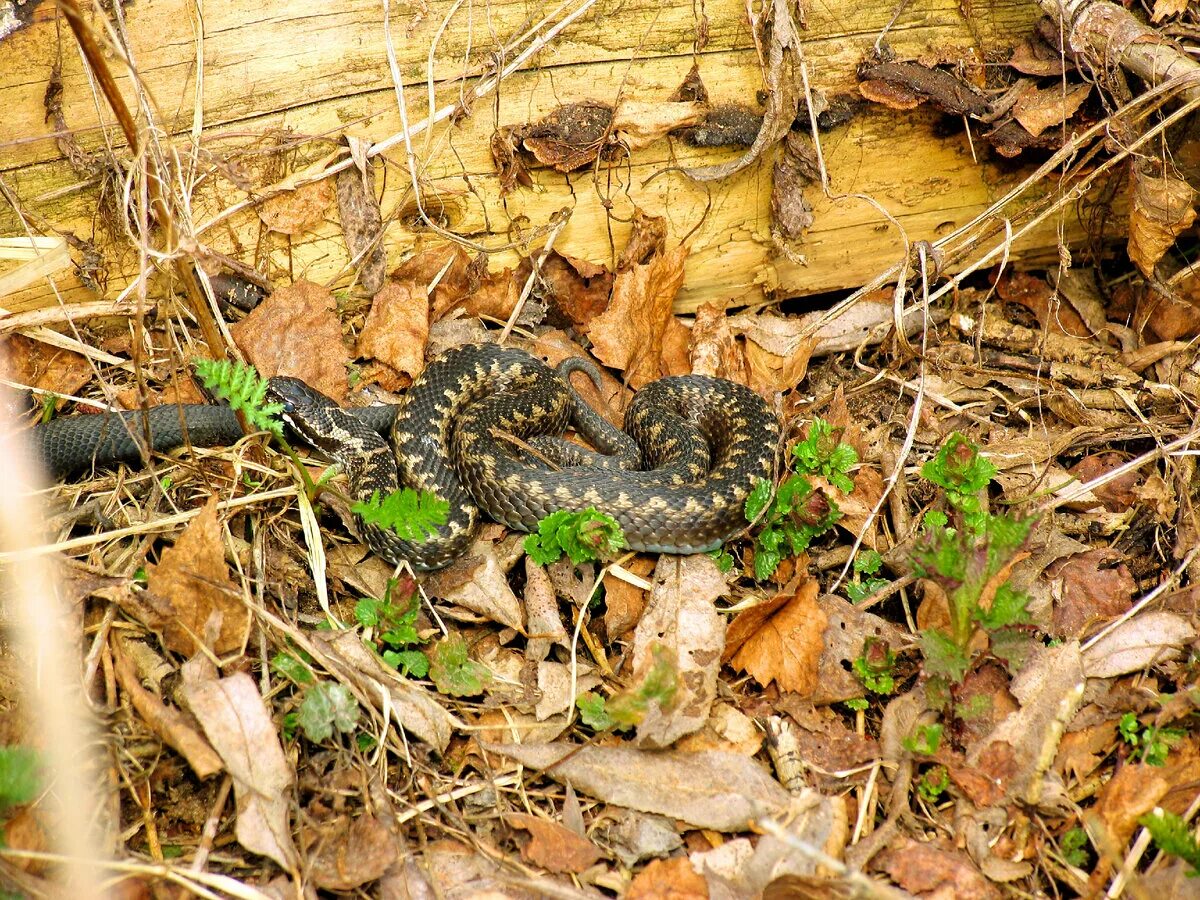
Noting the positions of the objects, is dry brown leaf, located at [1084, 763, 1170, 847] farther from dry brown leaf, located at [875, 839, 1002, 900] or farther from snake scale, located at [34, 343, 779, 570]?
snake scale, located at [34, 343, 779, 570]

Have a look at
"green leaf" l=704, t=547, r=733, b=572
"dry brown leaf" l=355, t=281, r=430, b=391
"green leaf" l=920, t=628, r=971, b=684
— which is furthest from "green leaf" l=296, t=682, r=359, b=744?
"dry brown leaf" l=355, t=281, r=430, b=391

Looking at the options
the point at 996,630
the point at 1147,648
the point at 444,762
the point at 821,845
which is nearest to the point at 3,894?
the point at 444,762

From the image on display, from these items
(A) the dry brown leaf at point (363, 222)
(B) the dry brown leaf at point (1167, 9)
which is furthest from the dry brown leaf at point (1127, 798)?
(A) the dry brown leaf at point (363, 222)

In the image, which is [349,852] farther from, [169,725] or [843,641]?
[843,641]

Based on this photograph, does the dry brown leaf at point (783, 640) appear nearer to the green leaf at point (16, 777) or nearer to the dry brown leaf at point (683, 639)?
the dry brown leaf at point (683, 639)

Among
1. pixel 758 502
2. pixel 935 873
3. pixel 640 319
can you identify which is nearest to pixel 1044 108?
pixel 640 319
